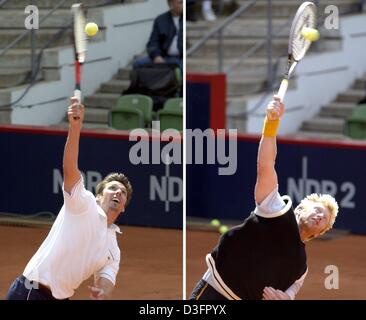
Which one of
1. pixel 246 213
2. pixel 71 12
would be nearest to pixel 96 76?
pixel 71 12

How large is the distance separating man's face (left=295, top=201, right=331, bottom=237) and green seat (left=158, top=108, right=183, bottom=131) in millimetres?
3105

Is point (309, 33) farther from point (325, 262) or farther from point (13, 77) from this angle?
point (325, 262)

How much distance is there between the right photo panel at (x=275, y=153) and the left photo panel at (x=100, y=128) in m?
0.27

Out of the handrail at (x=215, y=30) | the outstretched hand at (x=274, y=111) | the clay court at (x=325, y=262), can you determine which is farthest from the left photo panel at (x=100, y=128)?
the handrail at (x=215, y=30)

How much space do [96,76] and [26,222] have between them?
1241mm

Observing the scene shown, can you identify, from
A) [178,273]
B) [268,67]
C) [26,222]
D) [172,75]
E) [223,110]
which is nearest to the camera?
[26,222]

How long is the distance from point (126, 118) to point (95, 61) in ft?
1.48

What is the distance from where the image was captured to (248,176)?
36.0 feet

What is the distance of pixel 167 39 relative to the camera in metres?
9.53

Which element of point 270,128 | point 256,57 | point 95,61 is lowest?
point 270,128

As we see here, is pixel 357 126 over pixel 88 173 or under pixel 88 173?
over

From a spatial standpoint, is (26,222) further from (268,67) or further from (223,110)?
(268,67)

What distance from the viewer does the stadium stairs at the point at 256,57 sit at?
13.4 m

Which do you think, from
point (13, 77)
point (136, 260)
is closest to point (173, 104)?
point (13, 77)
